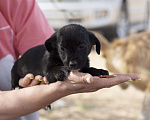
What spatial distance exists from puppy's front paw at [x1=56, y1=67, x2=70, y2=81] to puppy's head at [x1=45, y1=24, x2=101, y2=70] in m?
0.04

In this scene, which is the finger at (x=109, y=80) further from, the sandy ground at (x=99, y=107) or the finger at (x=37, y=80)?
the sandy ground at (x=99, y=107)

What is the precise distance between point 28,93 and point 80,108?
3.33m

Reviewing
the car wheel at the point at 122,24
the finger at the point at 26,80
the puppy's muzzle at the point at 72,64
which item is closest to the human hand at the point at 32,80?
the finger at the point at 26,80

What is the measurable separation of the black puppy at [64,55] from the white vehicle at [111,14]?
3.53 meters

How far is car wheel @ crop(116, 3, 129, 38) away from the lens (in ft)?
29.0

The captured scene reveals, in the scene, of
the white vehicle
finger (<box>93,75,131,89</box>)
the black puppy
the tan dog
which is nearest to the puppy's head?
the black puppy

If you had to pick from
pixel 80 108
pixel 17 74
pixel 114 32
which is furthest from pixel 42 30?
pixel 114 32

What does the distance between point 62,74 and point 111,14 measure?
7032 mm

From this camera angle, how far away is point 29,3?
1.95 metres

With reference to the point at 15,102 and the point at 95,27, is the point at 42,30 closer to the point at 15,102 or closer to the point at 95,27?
the point at 15,102

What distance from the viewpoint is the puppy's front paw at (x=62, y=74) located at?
1.30 meters

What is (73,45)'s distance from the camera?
4.25ft

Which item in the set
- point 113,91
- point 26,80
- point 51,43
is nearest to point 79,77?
point 51,43

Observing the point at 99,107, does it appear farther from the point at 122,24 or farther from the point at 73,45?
the point at 122,24
